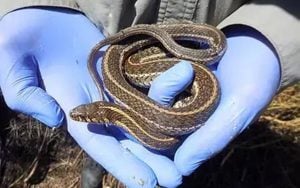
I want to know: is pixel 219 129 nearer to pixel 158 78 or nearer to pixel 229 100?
pixel 229 100

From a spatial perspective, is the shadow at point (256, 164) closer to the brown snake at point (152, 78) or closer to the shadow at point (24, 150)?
the shadow at point (24, 150)

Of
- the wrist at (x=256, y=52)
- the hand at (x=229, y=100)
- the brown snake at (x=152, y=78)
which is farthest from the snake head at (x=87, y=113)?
the wrist at (x=256, y=52)

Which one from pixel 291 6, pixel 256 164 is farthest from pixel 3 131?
pixel 291 6

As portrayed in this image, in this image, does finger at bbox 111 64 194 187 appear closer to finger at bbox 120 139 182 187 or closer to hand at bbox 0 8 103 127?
finger at bbox 120 139 182 187

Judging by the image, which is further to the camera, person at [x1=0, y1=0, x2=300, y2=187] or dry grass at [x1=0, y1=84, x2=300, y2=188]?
dry grass at [x1=0, y1=84, x2=300, y2=188]

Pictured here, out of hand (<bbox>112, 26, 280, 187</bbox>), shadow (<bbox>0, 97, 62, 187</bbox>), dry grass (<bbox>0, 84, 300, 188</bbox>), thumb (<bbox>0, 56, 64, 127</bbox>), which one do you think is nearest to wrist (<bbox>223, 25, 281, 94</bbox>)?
hand (<bbox>112, 26, 280, 187</bbox>)
